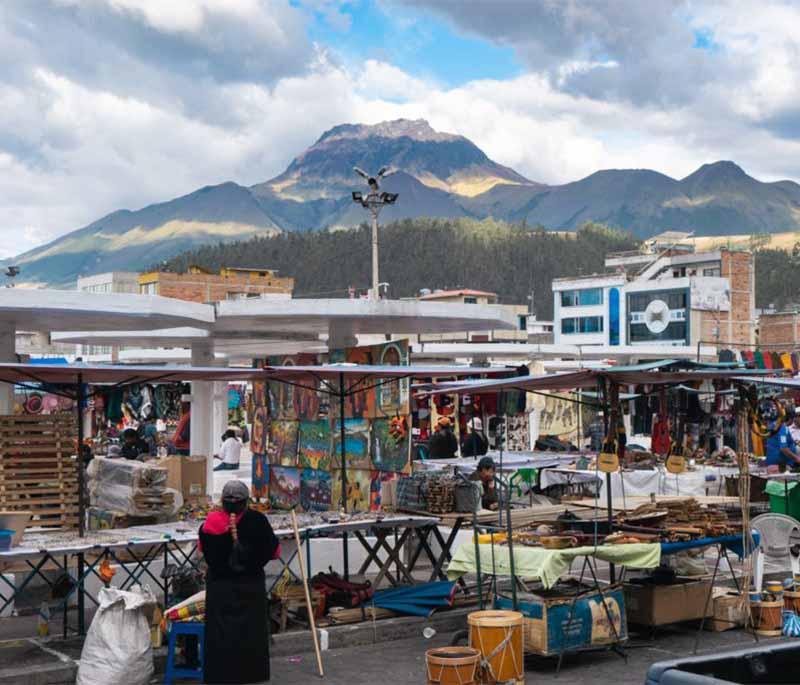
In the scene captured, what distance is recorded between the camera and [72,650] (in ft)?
33.2

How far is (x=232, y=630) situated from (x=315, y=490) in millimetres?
9220

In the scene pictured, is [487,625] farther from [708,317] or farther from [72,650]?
Result: [708,317]

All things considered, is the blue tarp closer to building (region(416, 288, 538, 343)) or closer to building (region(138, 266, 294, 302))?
building (region(416, 288, 538, 343))

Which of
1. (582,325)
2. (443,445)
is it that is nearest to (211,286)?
(582,325)

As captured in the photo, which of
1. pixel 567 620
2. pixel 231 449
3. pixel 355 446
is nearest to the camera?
pixel 567 620

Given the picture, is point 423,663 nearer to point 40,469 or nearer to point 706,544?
point 706,544

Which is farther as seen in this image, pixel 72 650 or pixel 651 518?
pixel 651 518

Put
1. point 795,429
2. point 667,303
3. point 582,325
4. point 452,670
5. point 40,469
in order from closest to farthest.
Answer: point 452,670 < point 40,469 < point 795,429 < point 667,303 < point 582,325

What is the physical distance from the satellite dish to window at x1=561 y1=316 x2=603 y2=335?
21.7 feet

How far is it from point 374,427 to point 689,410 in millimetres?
4766

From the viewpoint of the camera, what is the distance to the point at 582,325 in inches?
3935

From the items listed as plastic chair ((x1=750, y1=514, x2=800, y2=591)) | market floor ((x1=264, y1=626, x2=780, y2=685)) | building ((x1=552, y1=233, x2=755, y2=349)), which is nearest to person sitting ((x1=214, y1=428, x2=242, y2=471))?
plastic chair ((x1=750, y1=514, x2=800, y2=591))

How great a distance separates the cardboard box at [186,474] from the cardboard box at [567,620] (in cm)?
941

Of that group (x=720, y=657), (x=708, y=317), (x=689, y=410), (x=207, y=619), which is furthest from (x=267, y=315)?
(x=708, y=317)
